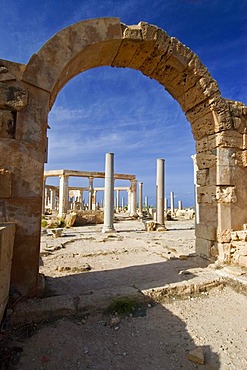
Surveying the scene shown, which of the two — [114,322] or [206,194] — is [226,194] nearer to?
[206,194]

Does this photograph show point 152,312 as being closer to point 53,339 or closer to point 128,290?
point 128,290

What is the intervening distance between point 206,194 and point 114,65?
3.74m

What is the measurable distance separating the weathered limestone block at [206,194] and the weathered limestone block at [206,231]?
60cm

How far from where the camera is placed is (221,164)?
503 cm

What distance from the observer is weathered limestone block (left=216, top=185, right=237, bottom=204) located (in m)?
4.93

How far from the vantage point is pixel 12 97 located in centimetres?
316

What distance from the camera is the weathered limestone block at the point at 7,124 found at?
10.2 feet

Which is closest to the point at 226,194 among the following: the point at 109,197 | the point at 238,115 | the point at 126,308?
the point at 238,115

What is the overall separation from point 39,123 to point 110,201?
34.9ft

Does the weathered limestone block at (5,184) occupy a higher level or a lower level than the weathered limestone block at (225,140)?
lower

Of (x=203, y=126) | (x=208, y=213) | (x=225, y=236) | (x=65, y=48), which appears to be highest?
(x=65, y=48)

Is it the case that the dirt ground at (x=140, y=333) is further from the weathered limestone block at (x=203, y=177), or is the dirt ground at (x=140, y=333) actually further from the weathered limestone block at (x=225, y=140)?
the weathered limestone block at (x=225, y=140)

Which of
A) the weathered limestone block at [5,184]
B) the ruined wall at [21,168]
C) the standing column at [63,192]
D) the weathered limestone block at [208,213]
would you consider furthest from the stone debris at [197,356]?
the standing column at [63,192]

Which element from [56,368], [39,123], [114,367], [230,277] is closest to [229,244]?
[230,277]
